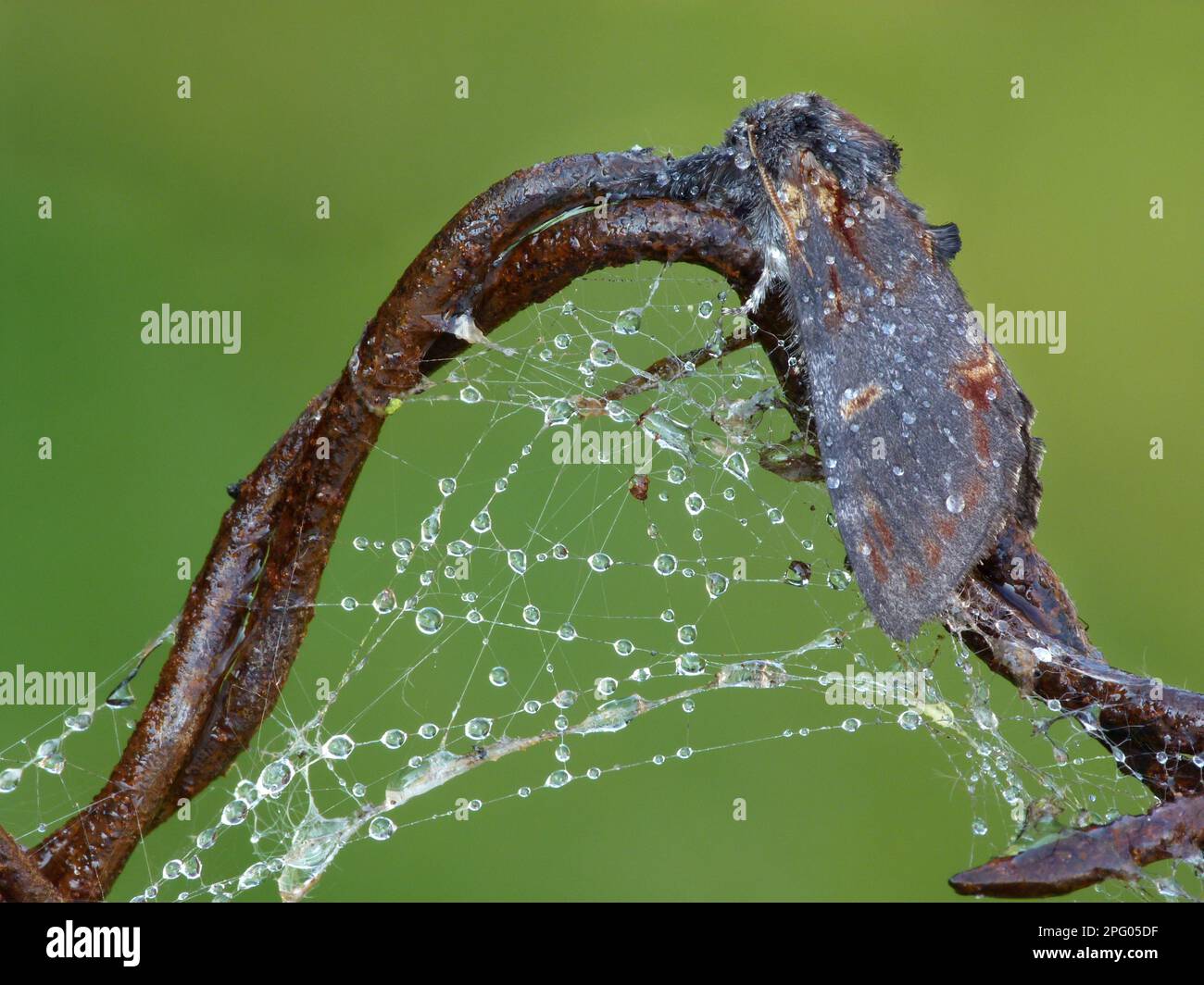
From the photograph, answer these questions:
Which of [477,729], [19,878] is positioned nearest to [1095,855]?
[477,729]

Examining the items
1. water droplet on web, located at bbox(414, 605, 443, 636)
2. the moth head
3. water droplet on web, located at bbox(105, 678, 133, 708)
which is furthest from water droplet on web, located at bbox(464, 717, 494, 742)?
the moth head

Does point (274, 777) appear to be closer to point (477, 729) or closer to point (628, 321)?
point (477, 729)

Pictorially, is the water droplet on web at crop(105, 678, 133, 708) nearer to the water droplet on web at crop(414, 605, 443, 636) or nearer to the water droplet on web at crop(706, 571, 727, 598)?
the water droplet on web at crop(414, 605, 443, 636)

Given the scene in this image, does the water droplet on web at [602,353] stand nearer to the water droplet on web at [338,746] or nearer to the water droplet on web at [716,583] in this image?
the water droplet on web at [716,583]

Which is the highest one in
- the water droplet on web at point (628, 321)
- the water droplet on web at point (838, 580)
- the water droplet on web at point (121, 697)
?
the water droplet on web at point (628, 321)

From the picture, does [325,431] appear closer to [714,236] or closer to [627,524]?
[714,236]

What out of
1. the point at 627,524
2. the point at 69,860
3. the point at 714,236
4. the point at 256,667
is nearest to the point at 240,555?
the point at 256,667

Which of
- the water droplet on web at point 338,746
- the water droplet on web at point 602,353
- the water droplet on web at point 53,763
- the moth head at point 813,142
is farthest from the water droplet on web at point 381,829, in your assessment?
the moth head at point 813,142

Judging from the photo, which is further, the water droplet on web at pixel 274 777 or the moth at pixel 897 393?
the water droplet on web at pixel 274 777
